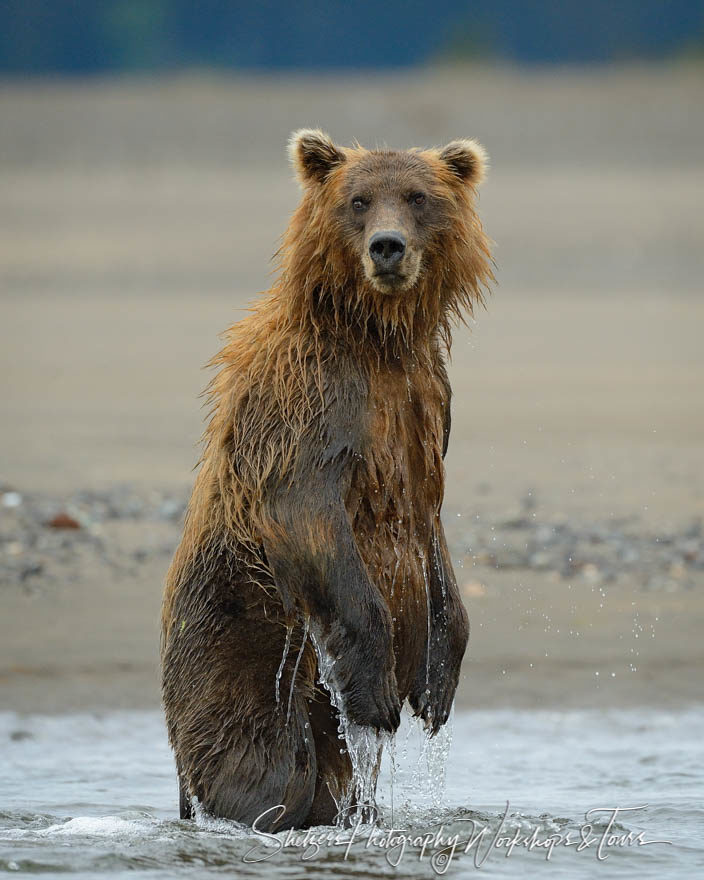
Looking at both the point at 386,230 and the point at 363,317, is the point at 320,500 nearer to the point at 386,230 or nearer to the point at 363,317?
the point at 363,317

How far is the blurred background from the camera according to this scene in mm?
10031

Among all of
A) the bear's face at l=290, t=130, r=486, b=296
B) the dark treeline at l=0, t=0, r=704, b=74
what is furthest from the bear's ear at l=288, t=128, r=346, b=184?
the dark treeline at l=0, t=0, r=704, b=74

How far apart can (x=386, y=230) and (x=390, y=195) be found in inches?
10.0

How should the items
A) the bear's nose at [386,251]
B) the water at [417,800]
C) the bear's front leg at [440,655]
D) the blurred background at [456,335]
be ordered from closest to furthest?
the bear's nose at [386,251] < the water at [417,800] < the bear's front leg at [440,655] < the blurred background at [456,335]

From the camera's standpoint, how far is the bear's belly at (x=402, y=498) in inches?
243

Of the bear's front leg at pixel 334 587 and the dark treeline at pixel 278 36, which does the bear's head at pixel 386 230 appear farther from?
the dark treeline at pixel 278 36

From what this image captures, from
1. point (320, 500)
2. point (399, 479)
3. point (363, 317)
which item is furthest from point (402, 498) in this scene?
point (363, 317)

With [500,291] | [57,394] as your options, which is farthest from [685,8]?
[57,394]

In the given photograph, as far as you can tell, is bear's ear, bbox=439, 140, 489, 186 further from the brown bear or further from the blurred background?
the blurred background

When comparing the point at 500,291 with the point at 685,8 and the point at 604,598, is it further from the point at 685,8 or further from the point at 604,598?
the point at 685,8

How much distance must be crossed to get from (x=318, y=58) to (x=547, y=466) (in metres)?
26.5

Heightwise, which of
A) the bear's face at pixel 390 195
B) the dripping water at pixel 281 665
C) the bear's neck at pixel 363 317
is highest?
the bear's face at pixel 390 195

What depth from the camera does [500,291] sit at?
2172 cm

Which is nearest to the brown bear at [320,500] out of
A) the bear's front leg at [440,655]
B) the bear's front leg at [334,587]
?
the bear's front leg at [334,587]
